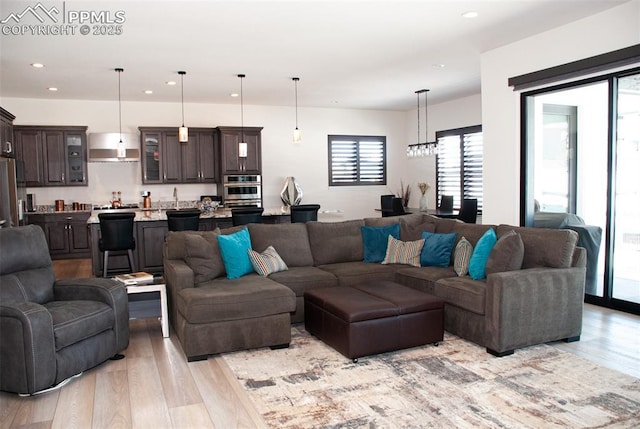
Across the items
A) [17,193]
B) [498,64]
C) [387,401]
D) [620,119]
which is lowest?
[387,401]

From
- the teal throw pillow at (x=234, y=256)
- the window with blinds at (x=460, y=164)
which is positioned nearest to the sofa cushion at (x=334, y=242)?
Result: the teal throw pillow at (x=234, y=256)

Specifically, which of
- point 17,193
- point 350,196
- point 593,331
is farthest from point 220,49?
point 350,196

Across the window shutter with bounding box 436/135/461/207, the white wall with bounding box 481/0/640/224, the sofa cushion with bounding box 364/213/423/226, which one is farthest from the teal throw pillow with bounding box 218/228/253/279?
the window shutter with bounding box 436/135/461/207

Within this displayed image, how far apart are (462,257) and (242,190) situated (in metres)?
5.78

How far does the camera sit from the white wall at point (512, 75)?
5.04 meters

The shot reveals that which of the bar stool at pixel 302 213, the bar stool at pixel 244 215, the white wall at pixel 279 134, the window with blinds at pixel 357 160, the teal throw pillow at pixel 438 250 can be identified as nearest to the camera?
the teal throw pillow at pixel 438 250

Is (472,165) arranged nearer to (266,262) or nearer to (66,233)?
(266,262)

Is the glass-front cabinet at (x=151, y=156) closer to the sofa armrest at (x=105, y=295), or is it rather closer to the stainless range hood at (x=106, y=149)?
the stainless range hood at (x=106, y=149)

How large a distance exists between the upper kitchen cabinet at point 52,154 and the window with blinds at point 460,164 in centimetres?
651

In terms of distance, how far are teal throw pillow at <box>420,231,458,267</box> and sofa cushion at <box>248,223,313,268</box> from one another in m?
1.19

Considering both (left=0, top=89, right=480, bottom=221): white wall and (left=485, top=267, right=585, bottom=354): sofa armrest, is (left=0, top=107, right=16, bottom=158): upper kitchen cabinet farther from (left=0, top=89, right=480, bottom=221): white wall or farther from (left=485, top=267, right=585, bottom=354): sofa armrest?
(left=485, top=267, right=585, bottom=354): sofa armrest

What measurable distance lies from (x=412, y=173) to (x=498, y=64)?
17.7 feet

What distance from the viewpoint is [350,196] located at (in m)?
11.3

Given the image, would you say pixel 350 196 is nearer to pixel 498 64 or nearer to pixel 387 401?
pixel 498 64
